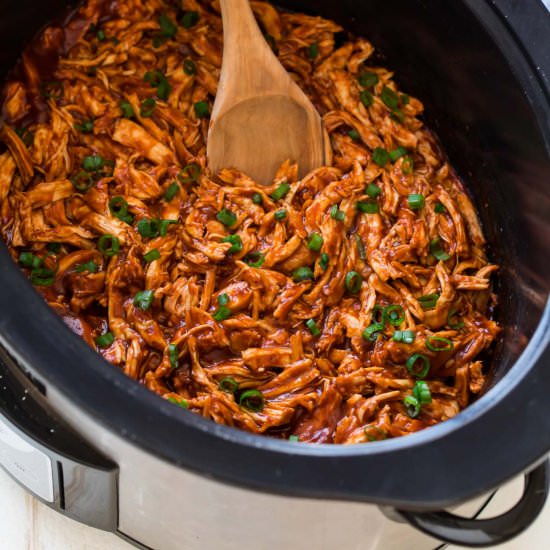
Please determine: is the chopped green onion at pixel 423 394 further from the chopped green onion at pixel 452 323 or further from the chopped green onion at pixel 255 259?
the chopped green onion at pixel 255 259

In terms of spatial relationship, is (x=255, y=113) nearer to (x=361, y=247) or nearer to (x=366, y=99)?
(x=366, y=99)

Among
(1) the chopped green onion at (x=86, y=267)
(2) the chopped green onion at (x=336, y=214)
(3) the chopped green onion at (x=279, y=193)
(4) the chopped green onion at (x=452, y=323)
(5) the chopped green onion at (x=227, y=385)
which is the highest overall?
(4) the chopped green onion at (x=452, y=323)

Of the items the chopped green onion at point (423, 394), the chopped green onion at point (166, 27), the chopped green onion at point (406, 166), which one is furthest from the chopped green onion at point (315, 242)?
the chopped green onion at point (166, 27)

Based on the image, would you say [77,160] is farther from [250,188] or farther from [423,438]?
[423,438]

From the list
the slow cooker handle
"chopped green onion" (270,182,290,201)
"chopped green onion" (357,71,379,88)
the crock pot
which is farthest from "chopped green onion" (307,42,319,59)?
the slow cooker handle

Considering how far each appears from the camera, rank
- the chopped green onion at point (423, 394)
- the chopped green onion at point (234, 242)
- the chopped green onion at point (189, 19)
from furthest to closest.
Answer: the chopped green onion at point (189, 19) → the chopped green onion at point (234, 242) → the chopped green onion at point (423, 394)

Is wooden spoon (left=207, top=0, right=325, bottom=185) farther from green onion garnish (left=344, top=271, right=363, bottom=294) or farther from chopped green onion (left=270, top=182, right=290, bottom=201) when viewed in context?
green onion garnish (left=344, top=271, right=363, bottom=294)
